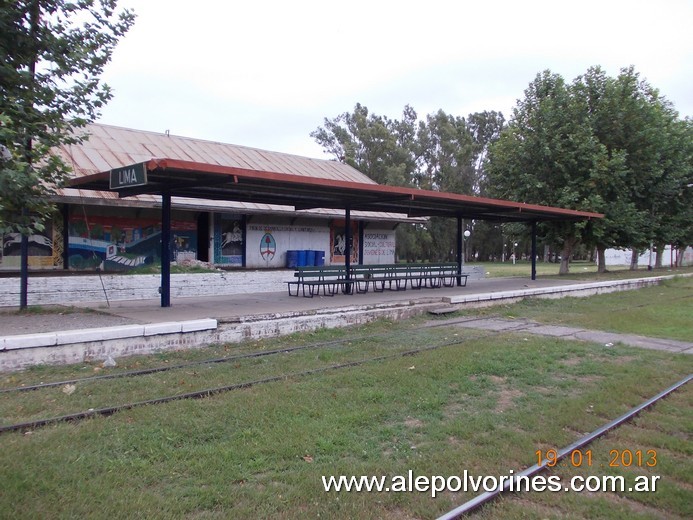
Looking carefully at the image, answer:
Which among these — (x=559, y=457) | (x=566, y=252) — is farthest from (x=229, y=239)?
(x=559, y=457)

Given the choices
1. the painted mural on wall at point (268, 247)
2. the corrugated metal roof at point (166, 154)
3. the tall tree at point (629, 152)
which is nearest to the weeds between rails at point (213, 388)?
the corrugated metal roof at point (166, 154)

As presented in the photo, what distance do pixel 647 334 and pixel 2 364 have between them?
39.5 ft

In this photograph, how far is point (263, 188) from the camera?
13.3m

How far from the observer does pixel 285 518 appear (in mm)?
3588

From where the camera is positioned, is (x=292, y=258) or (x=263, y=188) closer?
(x=263, y=188)

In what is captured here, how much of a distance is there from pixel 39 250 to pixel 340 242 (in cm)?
1331

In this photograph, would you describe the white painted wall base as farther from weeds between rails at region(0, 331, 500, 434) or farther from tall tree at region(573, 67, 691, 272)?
tall tree at region(573, 67, 691, 272)

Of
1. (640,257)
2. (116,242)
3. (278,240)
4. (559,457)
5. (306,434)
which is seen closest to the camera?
(559,457)

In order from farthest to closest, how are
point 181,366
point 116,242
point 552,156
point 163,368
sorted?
point 552,156, point 116,242, point 181,366, point 163,368

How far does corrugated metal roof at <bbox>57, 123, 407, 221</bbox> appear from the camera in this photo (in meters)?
18.1

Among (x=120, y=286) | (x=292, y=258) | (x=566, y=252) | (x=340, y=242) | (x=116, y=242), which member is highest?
(x=340, y=242)

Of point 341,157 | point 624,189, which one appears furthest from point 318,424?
point 341,157

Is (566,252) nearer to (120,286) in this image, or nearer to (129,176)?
(120,286)

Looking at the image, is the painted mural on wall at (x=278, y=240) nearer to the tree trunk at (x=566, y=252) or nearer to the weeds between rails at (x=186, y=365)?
the weeds between rails at (x=186, y=365)
